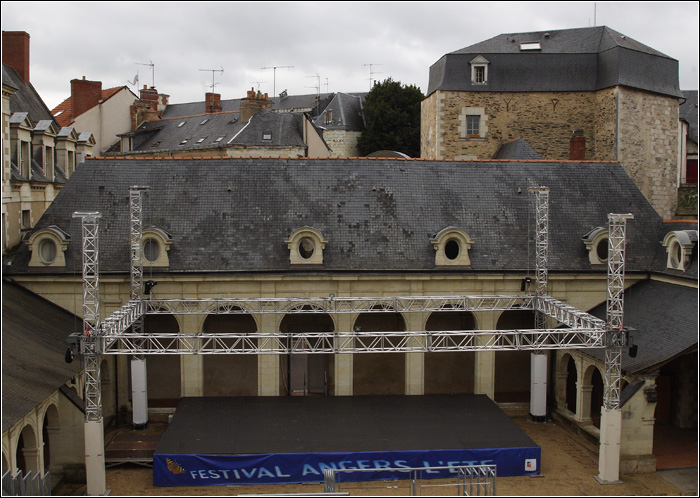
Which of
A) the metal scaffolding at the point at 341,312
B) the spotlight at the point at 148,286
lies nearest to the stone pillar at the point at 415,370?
the metal scaffolding at the point at 341,312

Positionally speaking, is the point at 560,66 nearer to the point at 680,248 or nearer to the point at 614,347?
the point at 680,248

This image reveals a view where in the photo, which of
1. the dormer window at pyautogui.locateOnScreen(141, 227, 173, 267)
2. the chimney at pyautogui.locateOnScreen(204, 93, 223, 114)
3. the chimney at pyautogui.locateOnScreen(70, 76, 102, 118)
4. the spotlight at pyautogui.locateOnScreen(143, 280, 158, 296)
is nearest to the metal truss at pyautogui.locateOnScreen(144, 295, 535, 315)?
the spotlight at pyautogui.locateOnScreen(143, 280, 158, 296)

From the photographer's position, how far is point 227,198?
85.6ft

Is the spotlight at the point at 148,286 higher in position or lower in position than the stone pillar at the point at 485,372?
higher

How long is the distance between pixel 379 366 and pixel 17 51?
19.3m

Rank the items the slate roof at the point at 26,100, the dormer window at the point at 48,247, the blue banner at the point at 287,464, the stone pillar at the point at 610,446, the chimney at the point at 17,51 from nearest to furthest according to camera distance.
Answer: the blue banner at the point at 287,464, the stone pillar at the point at 610,446, the dormer window at the point at 48,247, the slate roof at the point at 26,100, the chimney at the point at 17,51

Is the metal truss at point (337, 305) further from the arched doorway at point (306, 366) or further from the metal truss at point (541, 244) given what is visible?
the arched doorway at point (306, 366)

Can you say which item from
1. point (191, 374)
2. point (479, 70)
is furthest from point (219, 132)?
point (191, 374)

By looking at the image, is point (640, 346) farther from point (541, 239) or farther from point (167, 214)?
point (167, 214)

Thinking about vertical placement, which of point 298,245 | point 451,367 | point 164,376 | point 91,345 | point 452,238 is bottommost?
point 164,376

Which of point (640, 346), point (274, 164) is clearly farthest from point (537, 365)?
point (274, 164)

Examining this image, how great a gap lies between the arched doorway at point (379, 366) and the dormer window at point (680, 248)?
30.7ft

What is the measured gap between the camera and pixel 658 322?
73.7 ft

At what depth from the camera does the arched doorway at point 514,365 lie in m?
26.2
